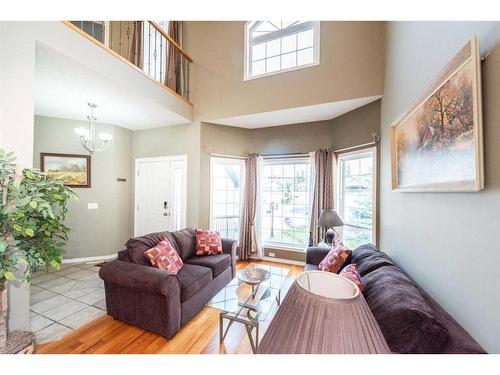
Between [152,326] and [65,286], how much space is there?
1878 millimetres

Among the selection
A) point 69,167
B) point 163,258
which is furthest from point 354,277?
point 69,167

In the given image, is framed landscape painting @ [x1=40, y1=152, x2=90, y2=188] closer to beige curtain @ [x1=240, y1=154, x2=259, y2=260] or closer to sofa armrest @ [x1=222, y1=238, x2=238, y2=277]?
sofa armrest @ [x1=222, y1=238, x2=238, y2=277]

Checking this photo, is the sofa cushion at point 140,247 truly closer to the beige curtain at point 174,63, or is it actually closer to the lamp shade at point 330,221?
the lamp shade at point 330,221

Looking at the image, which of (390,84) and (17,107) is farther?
(390,84)

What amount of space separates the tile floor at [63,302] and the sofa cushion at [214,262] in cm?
111

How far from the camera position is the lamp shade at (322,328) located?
473 millimetres

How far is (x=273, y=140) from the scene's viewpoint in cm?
402

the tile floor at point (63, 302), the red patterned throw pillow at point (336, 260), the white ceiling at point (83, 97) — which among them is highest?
the white ceiling at point (83, 97)

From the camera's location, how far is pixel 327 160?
3.50 metres

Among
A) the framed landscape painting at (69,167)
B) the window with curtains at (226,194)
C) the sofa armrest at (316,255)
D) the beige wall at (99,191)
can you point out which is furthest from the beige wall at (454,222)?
the framed landscape painting at (69,167)

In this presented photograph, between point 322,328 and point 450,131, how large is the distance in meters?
1.30

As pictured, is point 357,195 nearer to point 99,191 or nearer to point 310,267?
point 310,267
